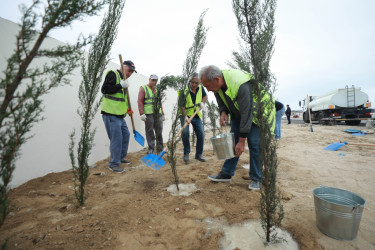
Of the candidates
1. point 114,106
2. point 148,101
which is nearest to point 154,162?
point 114,106

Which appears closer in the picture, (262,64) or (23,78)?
(23,78)

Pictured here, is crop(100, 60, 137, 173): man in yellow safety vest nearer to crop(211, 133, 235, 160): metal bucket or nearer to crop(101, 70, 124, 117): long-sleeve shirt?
crop(101, 70, 124, 117): long-sleeve shirt

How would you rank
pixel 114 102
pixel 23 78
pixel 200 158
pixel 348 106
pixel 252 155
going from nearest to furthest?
pixel 23 78
pixel 252 155
pixel 114 102
pixel 200 158
pixel 348 106

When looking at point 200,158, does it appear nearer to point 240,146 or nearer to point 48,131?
point 240,146

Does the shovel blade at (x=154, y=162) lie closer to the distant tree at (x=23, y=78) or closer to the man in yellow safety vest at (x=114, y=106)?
the man in yellow safety vest at (x=114, y=106)

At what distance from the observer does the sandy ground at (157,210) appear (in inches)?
71.0

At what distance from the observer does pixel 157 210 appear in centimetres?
234

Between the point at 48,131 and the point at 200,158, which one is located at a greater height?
the point at 48,131

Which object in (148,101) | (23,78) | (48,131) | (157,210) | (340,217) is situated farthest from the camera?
(148,101)

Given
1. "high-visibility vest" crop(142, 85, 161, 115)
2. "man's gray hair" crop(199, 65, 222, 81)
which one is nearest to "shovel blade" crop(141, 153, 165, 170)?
"man's gray hair" crop(199, 65, 222, 81)

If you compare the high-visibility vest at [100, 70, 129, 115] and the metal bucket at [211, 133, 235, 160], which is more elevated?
the high-visibility vest at [100, 70, 129, 115]

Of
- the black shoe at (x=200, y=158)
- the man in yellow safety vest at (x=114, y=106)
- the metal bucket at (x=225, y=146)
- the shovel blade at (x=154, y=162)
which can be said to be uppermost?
the man in yellow safety vest at (x=114, y=106)

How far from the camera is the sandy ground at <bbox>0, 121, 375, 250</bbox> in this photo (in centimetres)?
180

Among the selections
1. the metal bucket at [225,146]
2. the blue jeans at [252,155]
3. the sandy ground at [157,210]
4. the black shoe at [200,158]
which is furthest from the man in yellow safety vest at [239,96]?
the black shoe at [200,158]
